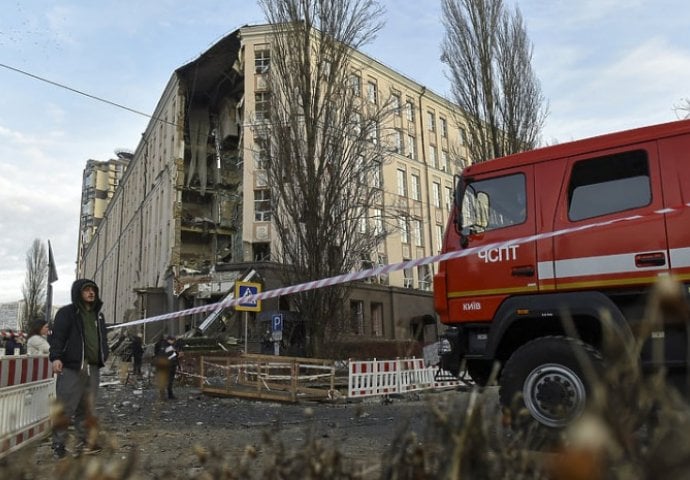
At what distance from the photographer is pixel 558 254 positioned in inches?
212

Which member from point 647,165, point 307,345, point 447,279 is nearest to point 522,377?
point 447,279

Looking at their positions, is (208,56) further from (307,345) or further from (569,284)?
(569,284)

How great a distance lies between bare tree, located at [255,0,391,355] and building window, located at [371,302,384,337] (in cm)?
1449

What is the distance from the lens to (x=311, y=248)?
16641mm

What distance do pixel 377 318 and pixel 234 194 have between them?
12614 millimetres

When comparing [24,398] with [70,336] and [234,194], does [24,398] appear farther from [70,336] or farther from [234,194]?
[234,194]

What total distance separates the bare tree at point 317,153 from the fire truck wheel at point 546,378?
1123cm

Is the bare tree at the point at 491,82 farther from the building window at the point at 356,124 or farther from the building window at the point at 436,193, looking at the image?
the building window at the point at 436,193

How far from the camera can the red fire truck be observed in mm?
4922

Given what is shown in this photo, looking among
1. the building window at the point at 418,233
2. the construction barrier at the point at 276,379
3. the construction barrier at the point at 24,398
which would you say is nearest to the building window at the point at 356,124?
the construction barrier at the point at 276,379

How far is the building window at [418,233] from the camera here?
37719mm

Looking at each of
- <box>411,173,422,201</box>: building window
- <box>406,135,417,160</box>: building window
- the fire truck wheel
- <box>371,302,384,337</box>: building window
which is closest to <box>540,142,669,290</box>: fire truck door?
the fire truck wheel

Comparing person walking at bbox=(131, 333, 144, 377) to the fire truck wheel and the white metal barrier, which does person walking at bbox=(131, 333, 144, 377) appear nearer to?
the white metal barrier

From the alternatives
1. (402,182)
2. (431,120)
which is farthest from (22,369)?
(431,120)
